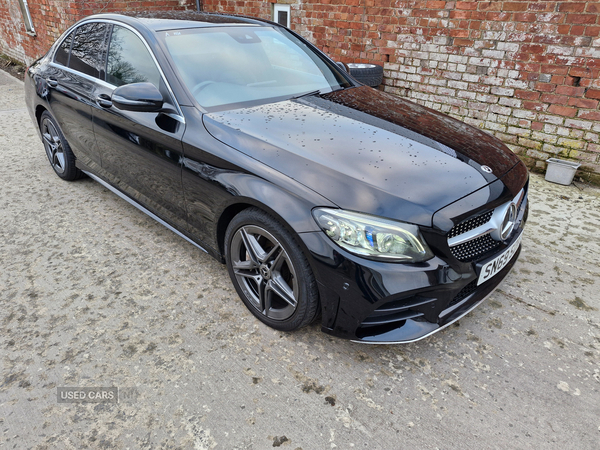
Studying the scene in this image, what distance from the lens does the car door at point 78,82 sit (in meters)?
3.36

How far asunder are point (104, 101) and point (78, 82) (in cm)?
64

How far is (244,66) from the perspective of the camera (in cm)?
290

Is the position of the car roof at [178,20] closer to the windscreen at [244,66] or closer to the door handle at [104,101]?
the windscreen at [244,66]

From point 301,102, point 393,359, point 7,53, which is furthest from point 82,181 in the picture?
point 7,53

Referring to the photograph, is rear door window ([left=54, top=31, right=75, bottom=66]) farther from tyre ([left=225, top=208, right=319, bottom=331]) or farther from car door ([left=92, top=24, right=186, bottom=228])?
tyre ([left=225, top=208, right=319, bottom=331])

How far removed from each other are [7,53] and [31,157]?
27.9ft

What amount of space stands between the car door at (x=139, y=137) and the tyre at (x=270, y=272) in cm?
55

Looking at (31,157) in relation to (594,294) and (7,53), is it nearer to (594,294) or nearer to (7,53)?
(594,294)

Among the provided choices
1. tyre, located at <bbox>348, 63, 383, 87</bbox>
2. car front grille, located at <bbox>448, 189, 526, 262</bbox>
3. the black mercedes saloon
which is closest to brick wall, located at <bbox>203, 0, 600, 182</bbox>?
tyre, located at <bbox>348, 63, 383, 87</bbox>

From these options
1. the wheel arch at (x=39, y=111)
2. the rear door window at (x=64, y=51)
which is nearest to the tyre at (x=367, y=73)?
the rear door window at (x=64, y=51)

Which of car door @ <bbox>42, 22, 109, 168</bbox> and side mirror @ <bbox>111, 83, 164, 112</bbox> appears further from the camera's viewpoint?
car door @ <bbox>42, 22, 109, 168</bbox>

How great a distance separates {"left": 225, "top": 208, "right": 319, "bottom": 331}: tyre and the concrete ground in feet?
0.47

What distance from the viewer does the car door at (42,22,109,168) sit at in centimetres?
336

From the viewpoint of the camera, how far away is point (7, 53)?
11.1m
